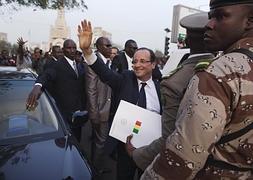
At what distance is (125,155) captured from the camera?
10.9ft

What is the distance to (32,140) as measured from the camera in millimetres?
3084

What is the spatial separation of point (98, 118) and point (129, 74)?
71.9 inches

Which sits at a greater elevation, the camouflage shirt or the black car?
the camouflage shirt

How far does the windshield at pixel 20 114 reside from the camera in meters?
3.20

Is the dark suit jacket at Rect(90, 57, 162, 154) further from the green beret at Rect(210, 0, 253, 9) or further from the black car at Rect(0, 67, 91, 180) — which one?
the green beret at Rect(210, 0, 253, 9)

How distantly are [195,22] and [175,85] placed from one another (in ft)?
1.23

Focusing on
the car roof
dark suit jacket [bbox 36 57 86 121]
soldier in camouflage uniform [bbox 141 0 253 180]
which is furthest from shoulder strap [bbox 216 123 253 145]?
dark suit jacket [bbox 36 57 86 121]

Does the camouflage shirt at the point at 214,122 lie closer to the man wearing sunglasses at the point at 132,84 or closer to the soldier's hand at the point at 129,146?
the soldier's hand at the point at 129,146

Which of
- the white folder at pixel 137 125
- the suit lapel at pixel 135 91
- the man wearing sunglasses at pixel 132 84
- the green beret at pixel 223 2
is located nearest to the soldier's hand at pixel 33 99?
the man wearing sunglasses at pixel 132 84

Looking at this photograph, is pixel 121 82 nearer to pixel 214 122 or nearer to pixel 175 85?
pixel 175 85

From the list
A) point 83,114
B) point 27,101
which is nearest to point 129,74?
point 83,114

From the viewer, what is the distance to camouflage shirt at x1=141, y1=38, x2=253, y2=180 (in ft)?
4.13

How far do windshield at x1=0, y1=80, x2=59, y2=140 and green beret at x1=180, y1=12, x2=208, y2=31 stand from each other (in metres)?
1.79

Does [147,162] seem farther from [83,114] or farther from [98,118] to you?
[98,118]
